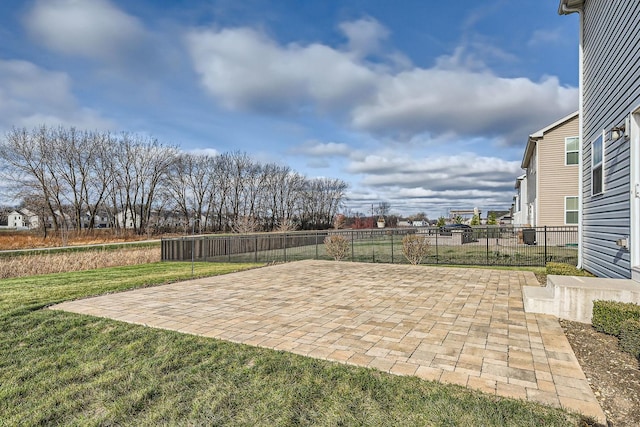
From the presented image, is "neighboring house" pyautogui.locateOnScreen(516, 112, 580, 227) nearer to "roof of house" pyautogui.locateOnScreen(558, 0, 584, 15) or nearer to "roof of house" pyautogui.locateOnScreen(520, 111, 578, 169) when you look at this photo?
"roof of house" pyautogui.locateOnScreen(520, 111, 578, 169)

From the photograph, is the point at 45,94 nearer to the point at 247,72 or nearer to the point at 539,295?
the point at 247,72

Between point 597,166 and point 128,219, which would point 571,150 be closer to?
point 597,166

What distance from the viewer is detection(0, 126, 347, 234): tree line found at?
71.4 feet

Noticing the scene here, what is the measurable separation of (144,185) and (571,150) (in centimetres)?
2986

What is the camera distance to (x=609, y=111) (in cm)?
486

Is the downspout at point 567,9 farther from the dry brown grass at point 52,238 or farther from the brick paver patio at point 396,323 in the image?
the dry brown grass at point 52,238

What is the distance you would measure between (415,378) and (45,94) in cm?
1734

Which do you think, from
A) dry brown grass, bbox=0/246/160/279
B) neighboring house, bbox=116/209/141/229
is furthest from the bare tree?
dry brown grass, bbox=0/246/160/279

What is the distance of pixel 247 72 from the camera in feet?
31.5

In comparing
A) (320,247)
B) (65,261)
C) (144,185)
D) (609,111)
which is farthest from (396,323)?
(144,185)

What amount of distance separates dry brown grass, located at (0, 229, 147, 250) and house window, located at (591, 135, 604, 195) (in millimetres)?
21778

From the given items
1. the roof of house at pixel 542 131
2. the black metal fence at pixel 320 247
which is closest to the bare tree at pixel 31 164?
the black metal fence at pixel 320 247

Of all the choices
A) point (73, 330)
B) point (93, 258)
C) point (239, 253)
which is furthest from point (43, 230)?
point (73, 330)

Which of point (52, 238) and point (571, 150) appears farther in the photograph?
point (52, 238)
